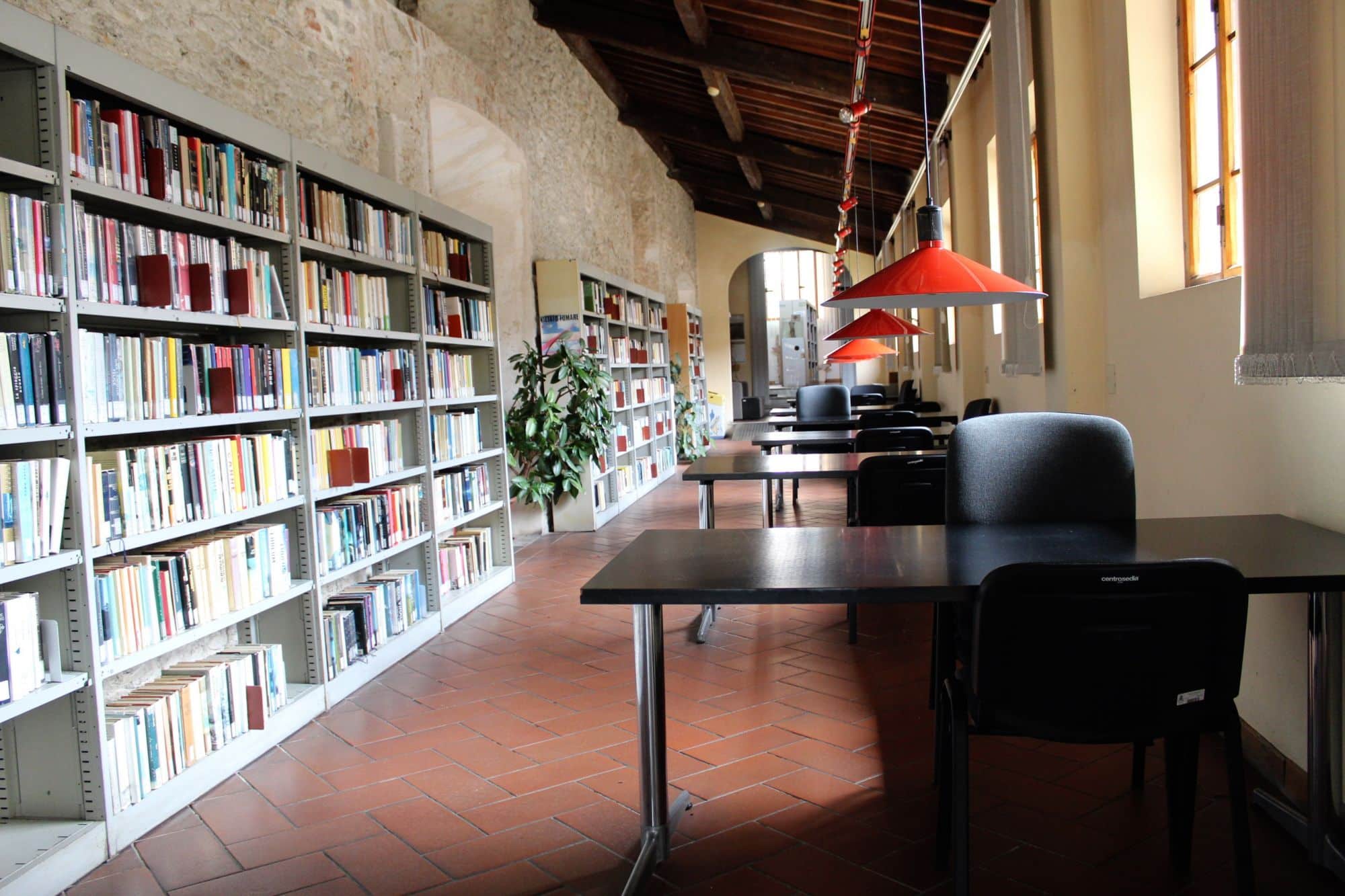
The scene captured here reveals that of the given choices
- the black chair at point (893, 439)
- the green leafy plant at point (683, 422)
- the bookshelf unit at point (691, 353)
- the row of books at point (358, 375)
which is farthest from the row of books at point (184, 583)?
the bookshelf unit at point (691, 353)

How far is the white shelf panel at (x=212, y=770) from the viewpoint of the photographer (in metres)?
2.56

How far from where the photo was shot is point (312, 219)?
3744mm

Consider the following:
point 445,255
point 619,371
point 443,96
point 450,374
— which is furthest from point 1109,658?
point 619,371

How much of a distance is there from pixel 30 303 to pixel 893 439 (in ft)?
13.9

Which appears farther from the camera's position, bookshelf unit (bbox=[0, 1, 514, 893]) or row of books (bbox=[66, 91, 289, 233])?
row of books (bbox=[66, 91, 289, 233])

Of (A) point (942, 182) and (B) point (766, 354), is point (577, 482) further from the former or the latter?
(B) point (766, 354)

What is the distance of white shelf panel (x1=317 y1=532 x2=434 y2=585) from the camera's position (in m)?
3.68

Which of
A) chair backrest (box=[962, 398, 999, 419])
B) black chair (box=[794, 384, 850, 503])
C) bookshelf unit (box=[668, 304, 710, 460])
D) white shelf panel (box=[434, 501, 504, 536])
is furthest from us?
bookshelf unit (box=[668, 304, 710, 460])

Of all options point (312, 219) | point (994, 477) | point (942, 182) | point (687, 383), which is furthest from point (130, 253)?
point (687, 383)

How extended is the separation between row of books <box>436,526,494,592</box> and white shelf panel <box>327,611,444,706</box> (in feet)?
0.90

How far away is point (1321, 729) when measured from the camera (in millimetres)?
2100

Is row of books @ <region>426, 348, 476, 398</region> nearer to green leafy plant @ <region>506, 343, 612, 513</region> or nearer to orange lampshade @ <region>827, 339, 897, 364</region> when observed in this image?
green leafy plant @ <region>506, 343, 612, 513</region>

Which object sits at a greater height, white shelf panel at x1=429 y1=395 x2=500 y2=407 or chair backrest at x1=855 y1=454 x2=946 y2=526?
white shelf panel at x1=429 y1=395 x2=500 y2=407

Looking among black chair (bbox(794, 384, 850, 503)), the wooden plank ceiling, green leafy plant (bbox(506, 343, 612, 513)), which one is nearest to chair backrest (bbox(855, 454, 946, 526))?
the wooden plank ceiling
